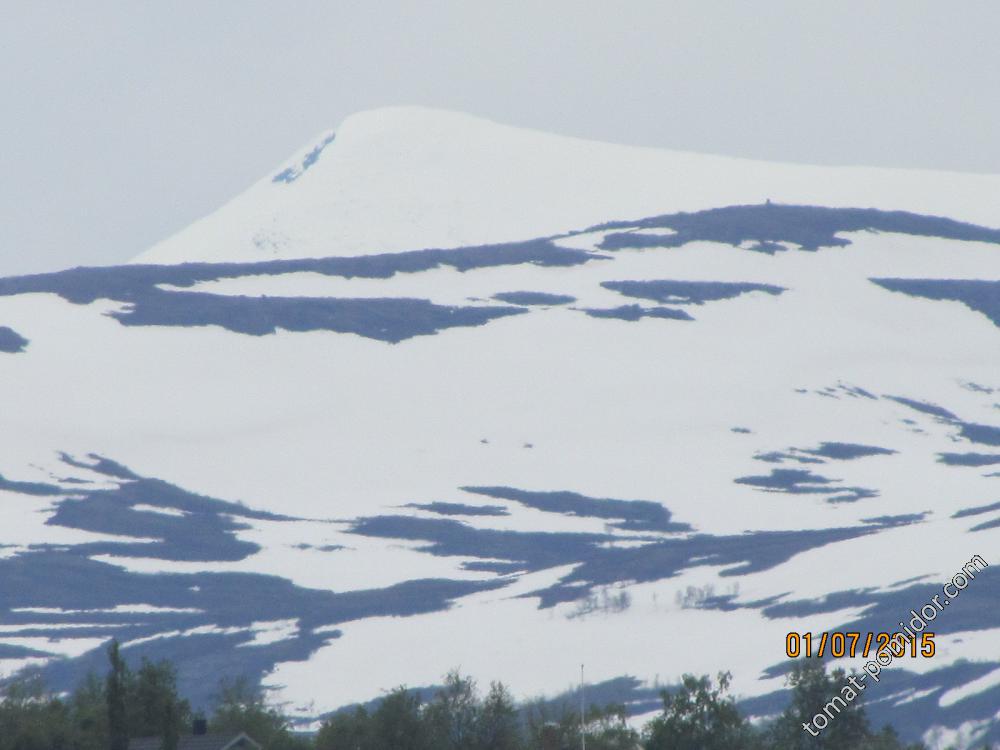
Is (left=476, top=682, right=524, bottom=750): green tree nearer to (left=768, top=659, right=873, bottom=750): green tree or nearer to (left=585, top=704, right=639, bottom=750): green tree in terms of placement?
(left=585, top=704, right=639, bottom=750): green tree

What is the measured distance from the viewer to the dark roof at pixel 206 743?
2409 inches

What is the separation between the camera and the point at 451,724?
233ft

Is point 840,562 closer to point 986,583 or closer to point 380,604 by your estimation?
point 986,583

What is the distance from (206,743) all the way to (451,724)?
11673 mm

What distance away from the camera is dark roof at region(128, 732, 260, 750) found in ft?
201

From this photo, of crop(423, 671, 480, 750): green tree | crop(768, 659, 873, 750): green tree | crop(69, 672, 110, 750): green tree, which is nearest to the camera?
crop(768, 659, 873, 750): green tree

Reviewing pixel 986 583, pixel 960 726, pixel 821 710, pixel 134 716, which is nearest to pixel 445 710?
pixel 134 716

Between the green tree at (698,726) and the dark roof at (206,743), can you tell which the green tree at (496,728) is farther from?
the dark roof at (206,743)

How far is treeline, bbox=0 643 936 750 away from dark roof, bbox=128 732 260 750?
2.71 feet

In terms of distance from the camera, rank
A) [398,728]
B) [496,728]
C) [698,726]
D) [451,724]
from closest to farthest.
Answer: [698,726]
[398,728]
[496,728]
[451,724]
